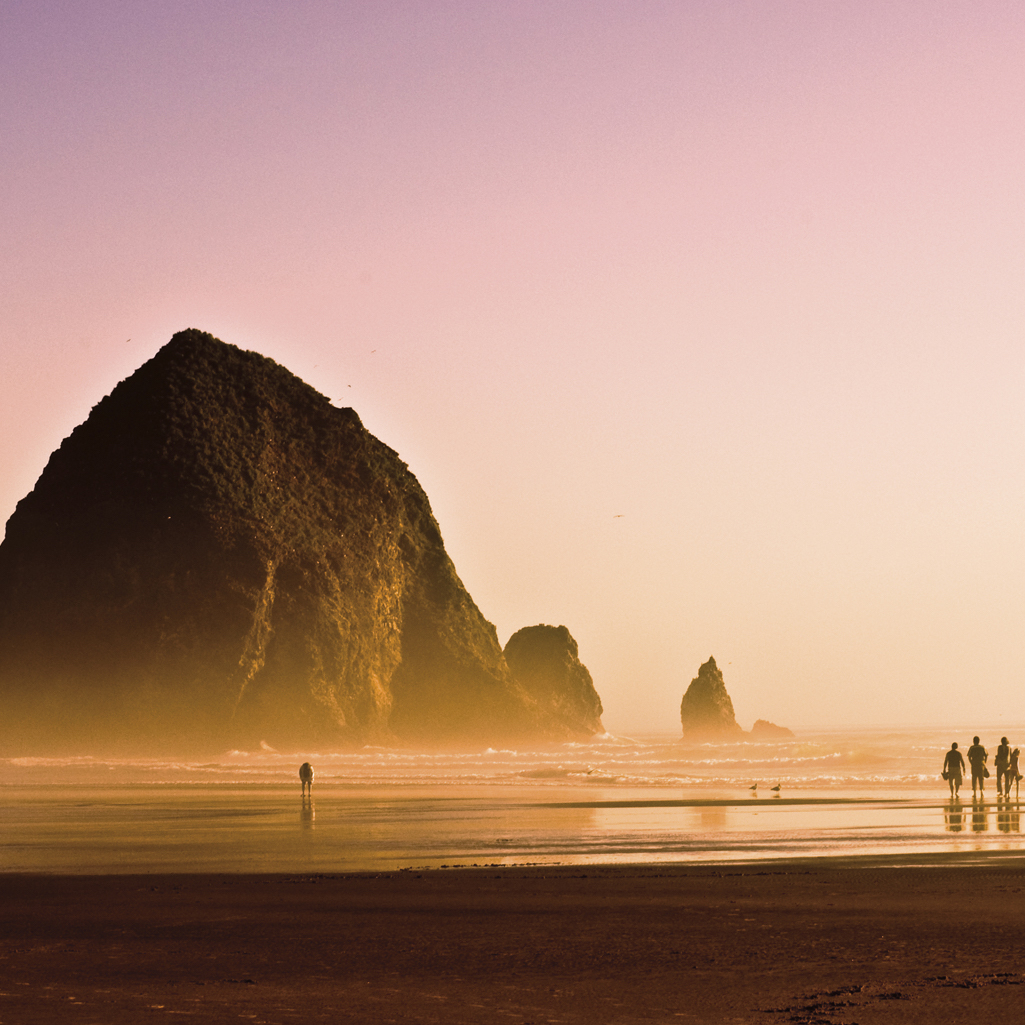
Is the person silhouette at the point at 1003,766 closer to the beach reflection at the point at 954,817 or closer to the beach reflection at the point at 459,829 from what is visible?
the beach reflection at the point at 954,817

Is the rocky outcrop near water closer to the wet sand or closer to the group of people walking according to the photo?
the group of people walking

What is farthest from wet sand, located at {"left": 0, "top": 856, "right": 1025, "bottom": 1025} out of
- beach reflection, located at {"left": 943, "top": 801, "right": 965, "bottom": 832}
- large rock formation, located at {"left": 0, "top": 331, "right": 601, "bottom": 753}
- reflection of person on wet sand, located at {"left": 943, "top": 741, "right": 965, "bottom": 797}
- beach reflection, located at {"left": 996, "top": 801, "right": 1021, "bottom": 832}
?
large rock formation, located at {"left": 0, "top": 331, "right": 601, "bottom": 753}

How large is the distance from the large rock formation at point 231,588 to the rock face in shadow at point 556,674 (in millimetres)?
28918

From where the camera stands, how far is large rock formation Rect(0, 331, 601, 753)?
3329 inches

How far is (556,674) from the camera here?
5502 inches

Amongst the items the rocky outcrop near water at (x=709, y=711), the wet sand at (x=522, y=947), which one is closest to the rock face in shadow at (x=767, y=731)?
the rocky outcrop near water at (x=709, y=711)

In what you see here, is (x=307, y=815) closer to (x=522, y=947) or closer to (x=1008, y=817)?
(x=1008, y=817)

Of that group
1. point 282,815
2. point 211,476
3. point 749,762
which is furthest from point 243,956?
point 211,476

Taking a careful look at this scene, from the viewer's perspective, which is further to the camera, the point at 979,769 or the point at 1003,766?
the point at 1003,766

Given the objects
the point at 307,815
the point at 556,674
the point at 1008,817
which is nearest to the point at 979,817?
the point at 1008,817

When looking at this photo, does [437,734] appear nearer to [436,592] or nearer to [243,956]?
[436,592]

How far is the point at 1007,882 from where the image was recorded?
13.2 metres

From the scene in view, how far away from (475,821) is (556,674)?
381 ft

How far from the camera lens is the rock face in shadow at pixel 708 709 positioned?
144625mm
